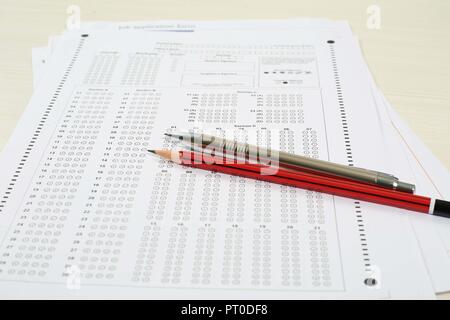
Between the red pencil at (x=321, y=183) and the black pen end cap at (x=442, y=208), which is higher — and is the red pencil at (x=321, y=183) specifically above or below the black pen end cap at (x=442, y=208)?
above

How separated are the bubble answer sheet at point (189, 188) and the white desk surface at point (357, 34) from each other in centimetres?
4

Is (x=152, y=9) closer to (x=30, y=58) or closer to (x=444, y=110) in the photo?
(x=30, y=58)

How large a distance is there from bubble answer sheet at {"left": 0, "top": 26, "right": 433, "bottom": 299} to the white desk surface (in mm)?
38

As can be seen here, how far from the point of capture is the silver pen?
0.53 meters

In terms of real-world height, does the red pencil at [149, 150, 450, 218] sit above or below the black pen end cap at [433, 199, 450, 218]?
above

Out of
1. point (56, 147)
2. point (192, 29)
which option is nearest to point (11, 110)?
point (56, 147)

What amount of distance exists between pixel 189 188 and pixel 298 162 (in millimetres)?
109

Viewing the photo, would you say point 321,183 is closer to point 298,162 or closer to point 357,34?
point 298,162

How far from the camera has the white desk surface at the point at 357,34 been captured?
638 millimetres

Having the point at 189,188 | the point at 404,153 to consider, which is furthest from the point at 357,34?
the point at 189,188

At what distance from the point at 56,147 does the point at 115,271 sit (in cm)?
18

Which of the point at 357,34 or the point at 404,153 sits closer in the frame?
the point at 404,153

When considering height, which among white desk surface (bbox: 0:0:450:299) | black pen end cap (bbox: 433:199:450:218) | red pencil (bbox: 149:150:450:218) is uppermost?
white desk surface (bbox: 0:0:450:299)

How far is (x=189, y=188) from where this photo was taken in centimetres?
54
